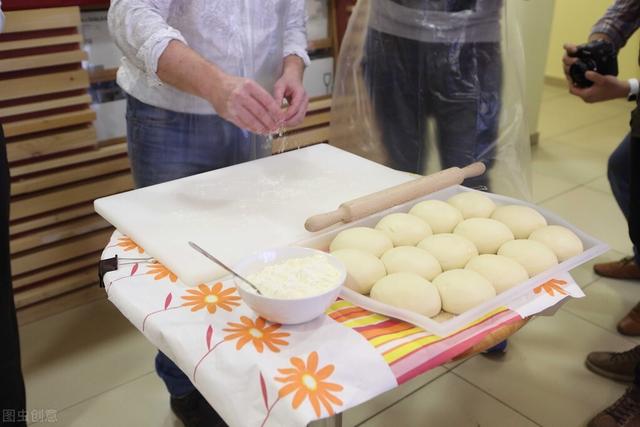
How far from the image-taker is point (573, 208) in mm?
2383

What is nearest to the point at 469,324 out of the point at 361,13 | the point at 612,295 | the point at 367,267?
the point at 367,267

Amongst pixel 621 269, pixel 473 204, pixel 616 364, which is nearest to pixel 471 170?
pixel 473 204

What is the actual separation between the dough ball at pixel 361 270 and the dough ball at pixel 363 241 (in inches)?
1.3

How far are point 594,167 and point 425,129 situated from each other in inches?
68.1

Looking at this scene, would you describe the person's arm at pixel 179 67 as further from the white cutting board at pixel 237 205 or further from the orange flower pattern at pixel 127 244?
the orange flower pattern at pixel 127 244

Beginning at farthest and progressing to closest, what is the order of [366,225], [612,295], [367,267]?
[612,295] < [366,225] < [367,267]

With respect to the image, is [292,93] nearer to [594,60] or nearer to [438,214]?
[438,214]

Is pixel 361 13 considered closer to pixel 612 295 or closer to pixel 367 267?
pixel 367 267

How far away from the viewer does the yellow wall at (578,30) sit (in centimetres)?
368

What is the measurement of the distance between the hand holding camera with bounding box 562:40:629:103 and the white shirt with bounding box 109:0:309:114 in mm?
640

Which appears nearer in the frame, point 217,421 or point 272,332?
point 272,332

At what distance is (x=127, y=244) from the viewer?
2.85 ft

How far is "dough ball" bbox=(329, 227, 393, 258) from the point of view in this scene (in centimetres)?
79

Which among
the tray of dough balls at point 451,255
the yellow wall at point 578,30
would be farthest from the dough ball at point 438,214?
the yellow wall at point 578,30
